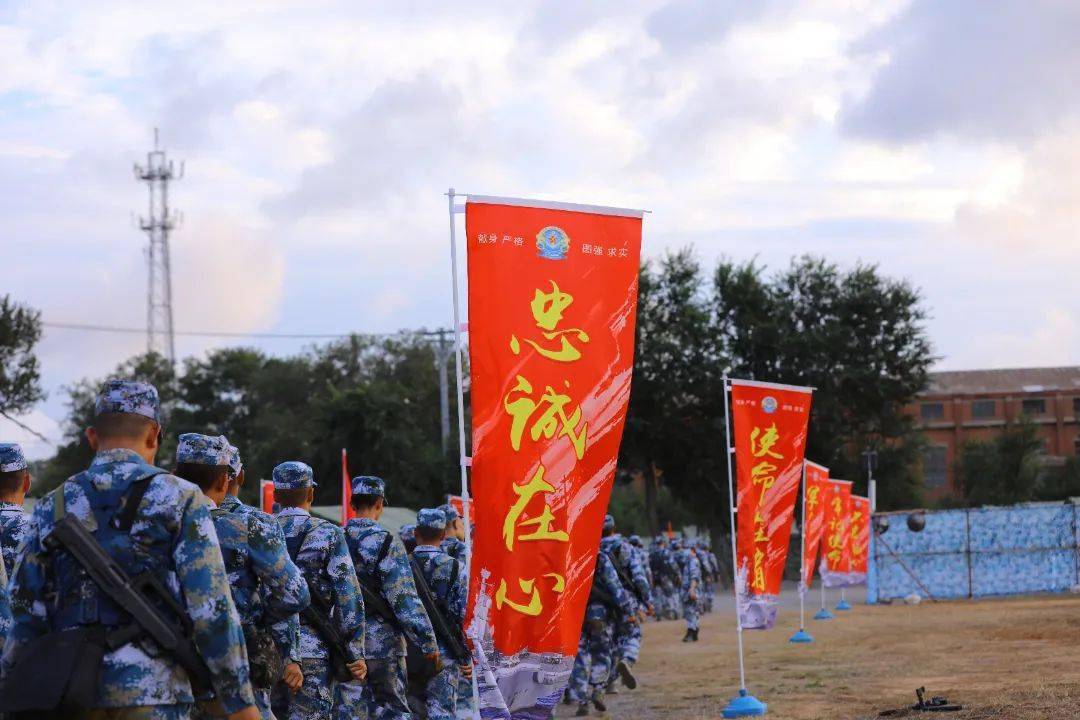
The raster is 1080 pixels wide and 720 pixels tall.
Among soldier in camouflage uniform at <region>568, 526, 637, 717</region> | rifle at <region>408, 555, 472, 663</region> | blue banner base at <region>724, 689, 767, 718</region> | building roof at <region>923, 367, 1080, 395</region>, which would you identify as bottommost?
blue banner base at <region>724, 689, 767, 718</region>

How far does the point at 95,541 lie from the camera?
497cm

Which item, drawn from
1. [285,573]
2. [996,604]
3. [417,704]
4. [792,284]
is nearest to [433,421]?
[792,284]

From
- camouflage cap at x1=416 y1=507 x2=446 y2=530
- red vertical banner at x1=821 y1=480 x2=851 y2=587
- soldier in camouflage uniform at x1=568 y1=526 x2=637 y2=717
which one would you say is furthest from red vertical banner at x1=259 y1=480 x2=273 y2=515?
red vertical banner at x1=821 y1=480 x2=851 y2=587

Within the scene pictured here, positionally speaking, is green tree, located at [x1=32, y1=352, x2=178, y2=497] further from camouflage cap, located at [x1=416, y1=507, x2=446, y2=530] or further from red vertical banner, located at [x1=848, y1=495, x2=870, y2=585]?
camouflage cap, located at [x1=416, y1=507, x2=446, y2=530]

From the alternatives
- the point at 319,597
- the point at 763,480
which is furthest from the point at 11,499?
the point at 763,480

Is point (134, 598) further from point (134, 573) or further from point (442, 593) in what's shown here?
point (442, 593)

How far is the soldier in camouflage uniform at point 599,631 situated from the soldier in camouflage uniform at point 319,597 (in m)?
7.58

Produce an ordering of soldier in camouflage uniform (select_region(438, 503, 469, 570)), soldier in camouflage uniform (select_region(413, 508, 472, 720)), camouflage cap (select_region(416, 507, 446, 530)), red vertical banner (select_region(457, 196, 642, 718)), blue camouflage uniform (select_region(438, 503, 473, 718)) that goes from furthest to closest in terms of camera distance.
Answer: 1. soldier in camouflage uniform (select_region(438, 503, 469, 570))
2. blue camouflage uniform (select_region(438, 503, 473, 718))
3. camouflage cap (select_region(416, 507, 446, 530))
4. soldier in camouflage uniform (select_region(413, 508, 472, 720))
5. red vertical banner (select_region(457, 196, 642, 718))

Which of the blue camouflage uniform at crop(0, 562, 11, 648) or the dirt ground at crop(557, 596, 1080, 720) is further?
the dirt ground at crop(557, 596, 1080, 720)

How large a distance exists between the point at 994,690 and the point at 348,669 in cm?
961

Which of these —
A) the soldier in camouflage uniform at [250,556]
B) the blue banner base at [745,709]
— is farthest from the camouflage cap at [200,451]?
the blue banner base at [745,709]

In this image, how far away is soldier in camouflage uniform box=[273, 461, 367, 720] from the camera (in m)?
8.94

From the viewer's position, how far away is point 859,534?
41344mm

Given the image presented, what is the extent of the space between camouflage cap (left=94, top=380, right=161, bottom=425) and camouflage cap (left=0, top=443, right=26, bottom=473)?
3.80 metres
